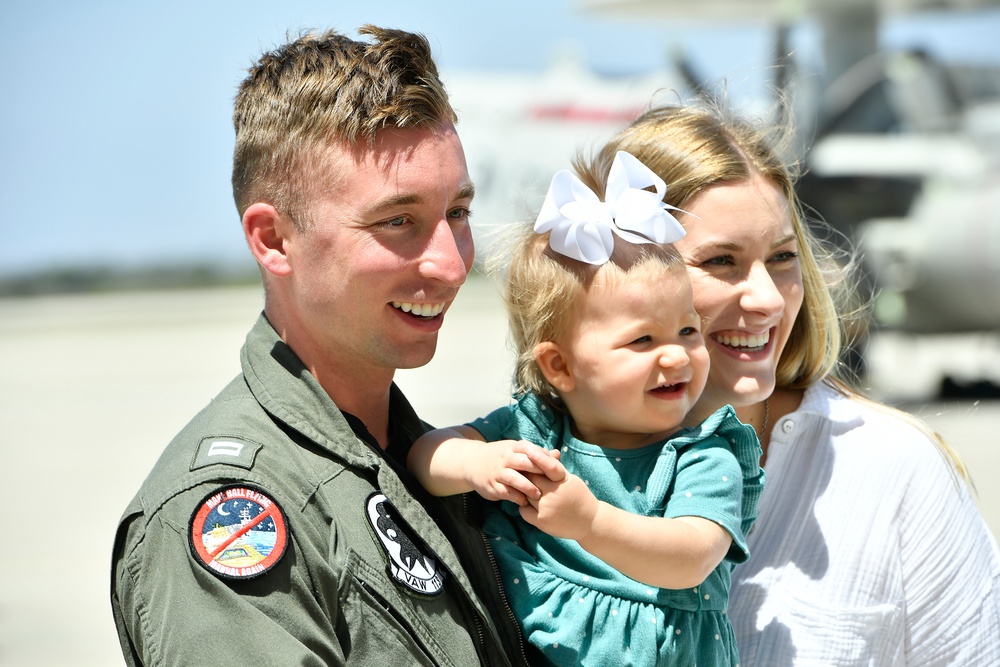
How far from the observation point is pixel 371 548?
1936mm

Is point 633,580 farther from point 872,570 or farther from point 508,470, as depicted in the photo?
point 872,570

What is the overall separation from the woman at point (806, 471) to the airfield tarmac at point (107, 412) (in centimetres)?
70

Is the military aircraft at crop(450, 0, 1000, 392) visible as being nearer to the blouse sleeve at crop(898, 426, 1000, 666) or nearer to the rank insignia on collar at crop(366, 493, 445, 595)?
the blouse sleeve at crop(898, 426, 1000, 666)

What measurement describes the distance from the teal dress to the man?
8cm

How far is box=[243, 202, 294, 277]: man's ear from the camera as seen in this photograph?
2207 mm

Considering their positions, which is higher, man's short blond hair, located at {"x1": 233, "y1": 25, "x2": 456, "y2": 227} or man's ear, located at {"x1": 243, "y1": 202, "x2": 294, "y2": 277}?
man's short blond hair, located at {"x1": 233, "y1": 25, "x2": 456, "y2": 227}

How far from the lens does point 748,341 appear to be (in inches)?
96.3

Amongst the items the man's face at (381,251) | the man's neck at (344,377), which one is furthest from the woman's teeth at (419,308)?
the man's neck at (344,377)

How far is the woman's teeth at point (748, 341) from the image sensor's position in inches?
96.3

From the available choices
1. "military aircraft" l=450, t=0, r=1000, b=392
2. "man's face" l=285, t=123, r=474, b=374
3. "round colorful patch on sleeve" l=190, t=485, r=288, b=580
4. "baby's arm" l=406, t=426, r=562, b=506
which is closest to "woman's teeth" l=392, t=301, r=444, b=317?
"man's face" l=285, t=123, r=474, b=374

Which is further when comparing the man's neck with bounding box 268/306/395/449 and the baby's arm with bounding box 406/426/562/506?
the man's neck with bounding box 268/306/395/449

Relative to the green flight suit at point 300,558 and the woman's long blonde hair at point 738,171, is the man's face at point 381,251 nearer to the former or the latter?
the green flight suit at point 300,558

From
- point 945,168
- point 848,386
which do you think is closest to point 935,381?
point 945,168

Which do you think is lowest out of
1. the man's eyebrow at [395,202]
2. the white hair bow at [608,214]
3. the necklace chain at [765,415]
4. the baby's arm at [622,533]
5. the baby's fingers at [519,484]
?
the necklace chain at [765,415]
